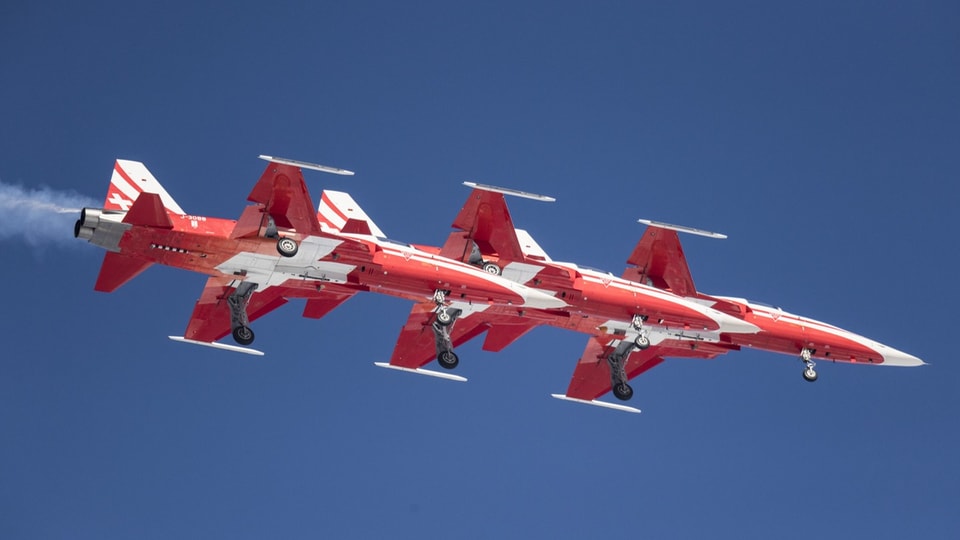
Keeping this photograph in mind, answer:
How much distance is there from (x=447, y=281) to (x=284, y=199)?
636 centimetres

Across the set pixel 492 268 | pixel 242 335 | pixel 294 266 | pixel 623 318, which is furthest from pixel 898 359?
pixel 242 335

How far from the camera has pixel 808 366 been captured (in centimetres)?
6303

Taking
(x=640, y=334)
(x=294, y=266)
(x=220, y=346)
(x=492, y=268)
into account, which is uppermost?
(x=492, y=268)

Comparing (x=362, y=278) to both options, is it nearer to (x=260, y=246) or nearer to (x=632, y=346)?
(x=260, y=246)

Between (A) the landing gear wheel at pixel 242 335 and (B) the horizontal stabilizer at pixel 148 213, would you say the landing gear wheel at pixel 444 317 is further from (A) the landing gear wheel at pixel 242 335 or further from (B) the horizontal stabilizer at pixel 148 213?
(B) the horizontal stabilizer at pixel 148 213

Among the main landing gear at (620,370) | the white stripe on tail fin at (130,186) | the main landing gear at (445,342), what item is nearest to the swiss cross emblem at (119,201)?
the white stripe on tail fin at (130,186)

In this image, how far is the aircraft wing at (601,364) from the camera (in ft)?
210

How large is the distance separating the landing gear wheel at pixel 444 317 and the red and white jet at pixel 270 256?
0.23ft

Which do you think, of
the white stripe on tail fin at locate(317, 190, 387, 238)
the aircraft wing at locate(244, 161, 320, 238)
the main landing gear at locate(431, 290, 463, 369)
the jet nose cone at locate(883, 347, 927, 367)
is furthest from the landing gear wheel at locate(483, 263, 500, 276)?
the jet nose cone at locate(883, 347, 927, 367)

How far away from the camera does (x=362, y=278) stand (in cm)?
5506

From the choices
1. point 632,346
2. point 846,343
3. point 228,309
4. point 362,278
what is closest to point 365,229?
point 362,278

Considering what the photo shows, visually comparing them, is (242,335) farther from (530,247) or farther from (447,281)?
(530,247)

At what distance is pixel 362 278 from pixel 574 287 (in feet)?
25.9

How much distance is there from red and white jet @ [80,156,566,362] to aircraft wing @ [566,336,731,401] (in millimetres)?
7288
